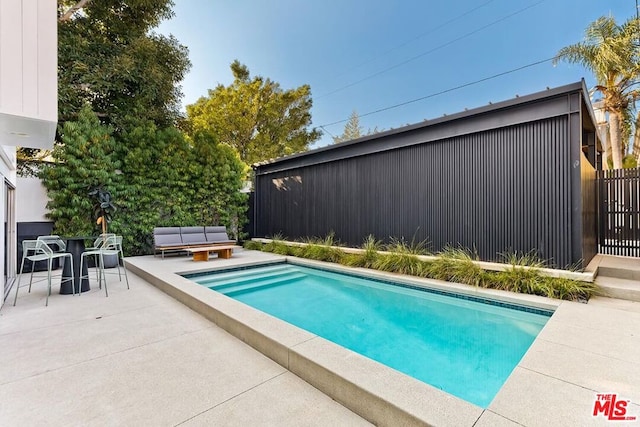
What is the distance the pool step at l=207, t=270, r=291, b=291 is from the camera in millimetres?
5579

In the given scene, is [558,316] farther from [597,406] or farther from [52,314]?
[52,314]

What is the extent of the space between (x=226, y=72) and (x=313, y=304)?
1536 cm

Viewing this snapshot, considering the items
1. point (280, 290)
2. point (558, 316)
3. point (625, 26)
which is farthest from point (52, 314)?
point (625, 26)

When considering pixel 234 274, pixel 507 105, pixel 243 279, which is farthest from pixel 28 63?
pixel 507 105

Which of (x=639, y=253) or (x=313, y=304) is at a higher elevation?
(x=639, y=253)

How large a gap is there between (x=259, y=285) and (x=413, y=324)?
310 cm

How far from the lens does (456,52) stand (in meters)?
13.2

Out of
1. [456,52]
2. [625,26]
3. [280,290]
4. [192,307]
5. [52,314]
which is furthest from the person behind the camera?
[456,52]

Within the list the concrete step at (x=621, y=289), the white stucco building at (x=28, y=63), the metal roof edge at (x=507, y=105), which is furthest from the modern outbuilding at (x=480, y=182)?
the white stucco building at (x=28, y=63)

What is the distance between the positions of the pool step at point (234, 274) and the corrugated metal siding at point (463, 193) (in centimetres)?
175

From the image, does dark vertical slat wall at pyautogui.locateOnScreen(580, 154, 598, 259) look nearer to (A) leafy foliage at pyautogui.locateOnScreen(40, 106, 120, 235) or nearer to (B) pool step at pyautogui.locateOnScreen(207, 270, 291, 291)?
(B) pool step at pyautogui.locateOnScreen(207, 270, 291, 291)

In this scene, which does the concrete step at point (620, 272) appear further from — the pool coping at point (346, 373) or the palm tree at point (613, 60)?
the palm tree at point (613, 60)

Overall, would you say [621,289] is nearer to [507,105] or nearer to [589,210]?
[589,210]

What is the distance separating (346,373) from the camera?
2.00 m
